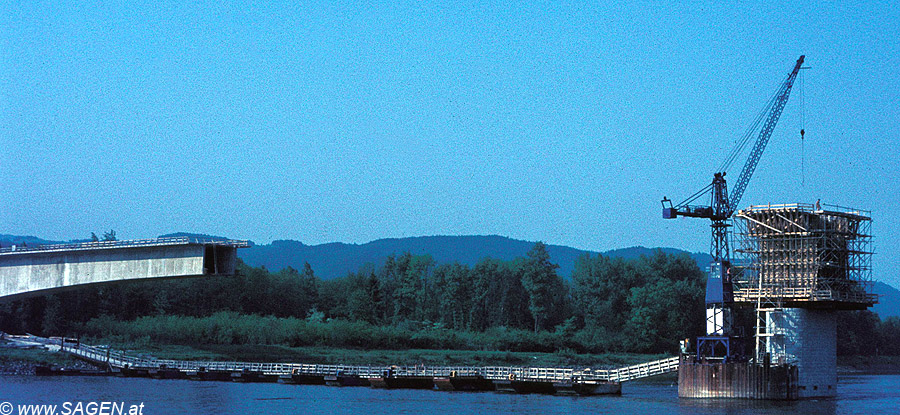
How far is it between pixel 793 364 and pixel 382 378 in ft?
110

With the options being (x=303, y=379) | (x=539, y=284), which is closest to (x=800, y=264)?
(x=303, y=379)

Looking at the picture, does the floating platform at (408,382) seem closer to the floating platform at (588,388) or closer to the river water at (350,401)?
the river water at (350,401)

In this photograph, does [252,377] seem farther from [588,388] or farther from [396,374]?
[588,388]

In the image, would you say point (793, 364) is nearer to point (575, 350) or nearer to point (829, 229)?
point (829, 229)

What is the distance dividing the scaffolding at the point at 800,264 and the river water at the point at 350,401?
722 centimetres

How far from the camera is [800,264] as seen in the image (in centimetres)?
8169

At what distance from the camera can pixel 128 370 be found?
10244 cm

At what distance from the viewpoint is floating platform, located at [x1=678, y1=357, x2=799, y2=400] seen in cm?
7725

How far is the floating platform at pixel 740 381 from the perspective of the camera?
7725 cm

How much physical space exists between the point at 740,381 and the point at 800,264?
35.4ft

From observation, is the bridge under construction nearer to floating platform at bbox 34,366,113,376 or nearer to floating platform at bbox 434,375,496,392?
floating platform at bbox 434,375,496,392

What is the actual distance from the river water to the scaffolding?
284 inches

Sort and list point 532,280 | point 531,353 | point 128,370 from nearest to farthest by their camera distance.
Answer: point 128,370
point 531,353
point 532,280

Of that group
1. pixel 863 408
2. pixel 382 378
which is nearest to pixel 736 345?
pixel 863 408
